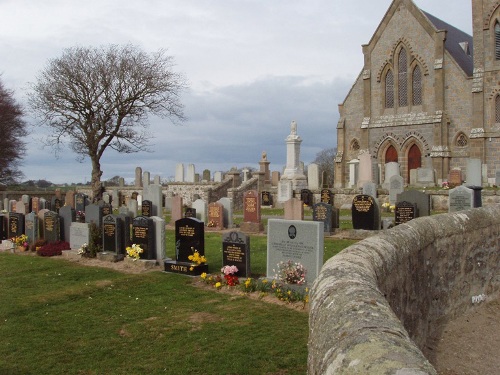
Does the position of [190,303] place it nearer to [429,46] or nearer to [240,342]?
[240,342]

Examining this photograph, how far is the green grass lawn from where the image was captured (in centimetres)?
584

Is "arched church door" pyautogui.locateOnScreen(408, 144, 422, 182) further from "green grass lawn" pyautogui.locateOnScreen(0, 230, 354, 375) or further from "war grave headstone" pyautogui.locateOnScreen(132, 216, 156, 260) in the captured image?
"war grave headstone" pyautogui.locateOnScreen(132, 216, 156, 260)

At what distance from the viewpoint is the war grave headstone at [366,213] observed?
49.2 ft

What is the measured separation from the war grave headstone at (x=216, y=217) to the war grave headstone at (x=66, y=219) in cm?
563

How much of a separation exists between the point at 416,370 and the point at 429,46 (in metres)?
34.4

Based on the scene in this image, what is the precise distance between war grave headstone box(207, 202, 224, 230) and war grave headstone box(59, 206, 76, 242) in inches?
221

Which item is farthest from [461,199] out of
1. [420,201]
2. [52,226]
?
[52,226]

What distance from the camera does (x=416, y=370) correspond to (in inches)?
72.6

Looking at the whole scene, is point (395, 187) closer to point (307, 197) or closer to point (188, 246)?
point (307, 197)

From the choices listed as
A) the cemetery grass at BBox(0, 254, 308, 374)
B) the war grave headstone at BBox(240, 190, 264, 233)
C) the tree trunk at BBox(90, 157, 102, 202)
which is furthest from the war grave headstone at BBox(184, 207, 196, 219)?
the tree trunk at BBox(90, 157, 102, 202)

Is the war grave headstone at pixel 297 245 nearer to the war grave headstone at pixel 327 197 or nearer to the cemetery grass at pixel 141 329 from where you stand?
the cemetery grass at pixel 141 329

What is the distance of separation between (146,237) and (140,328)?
4657mm

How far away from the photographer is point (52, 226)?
14.9 meters

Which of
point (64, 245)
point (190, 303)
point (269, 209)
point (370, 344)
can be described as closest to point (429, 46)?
point (269, 209)
